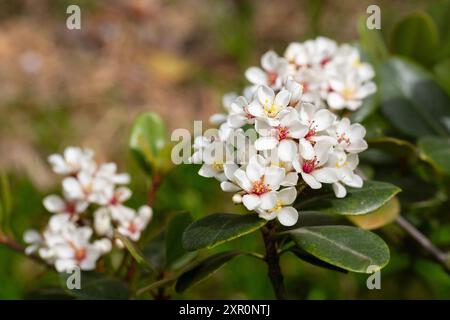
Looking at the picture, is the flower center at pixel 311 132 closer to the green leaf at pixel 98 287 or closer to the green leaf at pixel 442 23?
the green leaf at pixel 98 287

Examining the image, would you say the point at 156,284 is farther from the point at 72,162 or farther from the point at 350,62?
the point at 350,62

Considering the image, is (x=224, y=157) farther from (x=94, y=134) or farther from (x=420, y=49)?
(x=94, y=134)

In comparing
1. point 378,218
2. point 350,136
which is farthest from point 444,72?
point 350,136

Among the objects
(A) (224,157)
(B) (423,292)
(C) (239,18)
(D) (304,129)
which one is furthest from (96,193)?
→ (C) (239,18)

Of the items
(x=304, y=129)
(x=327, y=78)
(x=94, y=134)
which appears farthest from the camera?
(x=94, y=134)

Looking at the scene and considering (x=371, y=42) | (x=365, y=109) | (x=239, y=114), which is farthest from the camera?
(x=371, y=42)

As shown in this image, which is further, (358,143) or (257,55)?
(257,55)

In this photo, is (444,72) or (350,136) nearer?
(350,136)
